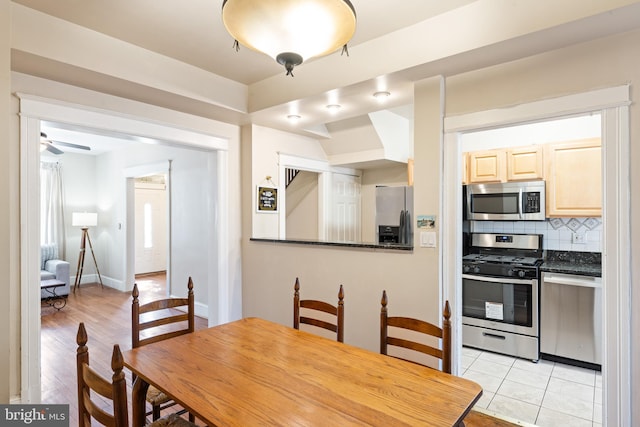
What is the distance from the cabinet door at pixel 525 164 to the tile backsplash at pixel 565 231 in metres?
0.57

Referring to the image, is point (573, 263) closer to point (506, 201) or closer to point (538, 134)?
point (506, 201)

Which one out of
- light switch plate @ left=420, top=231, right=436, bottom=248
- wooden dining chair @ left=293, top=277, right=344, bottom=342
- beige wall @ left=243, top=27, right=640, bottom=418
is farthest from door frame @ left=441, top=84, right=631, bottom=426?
wooden dining chair @ left=293, top=277, right=344, bottom=342

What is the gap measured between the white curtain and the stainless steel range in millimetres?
7050

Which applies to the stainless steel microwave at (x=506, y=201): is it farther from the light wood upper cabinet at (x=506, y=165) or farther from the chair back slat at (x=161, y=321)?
the chair back slat at (x=161, y=321)

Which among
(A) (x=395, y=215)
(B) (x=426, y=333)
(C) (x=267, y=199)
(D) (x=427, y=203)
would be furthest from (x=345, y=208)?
(B) (x=426, y=333)

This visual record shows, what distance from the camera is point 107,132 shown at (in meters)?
2.85

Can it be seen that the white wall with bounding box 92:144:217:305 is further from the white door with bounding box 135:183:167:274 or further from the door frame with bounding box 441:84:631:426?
the door frame with bounding box 441:84:631:426

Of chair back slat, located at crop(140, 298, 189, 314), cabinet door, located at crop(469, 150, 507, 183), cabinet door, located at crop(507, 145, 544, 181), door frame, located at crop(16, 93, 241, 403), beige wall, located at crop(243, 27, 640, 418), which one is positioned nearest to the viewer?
beige wall, located at crop(243, 27, 640, 418)

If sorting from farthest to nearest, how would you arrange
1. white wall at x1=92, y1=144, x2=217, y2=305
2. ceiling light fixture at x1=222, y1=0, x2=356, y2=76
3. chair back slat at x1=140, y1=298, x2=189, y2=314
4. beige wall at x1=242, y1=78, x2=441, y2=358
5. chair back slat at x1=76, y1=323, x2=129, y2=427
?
white wall at x1=92, y1=144, x2=217, y2=305, beige wall at x1=242, y1=78, x2=441, y2=358, chair back slat at x1=140, y1=298, x2=189, y2=314, ceiling light fixture at x1=222, y1=0, x2=356, y2=76, chair back slat at x1=76, y1=323, x2=129, y2=427

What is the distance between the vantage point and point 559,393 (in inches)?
105

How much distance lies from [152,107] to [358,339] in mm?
2692

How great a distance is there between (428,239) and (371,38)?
1503mm

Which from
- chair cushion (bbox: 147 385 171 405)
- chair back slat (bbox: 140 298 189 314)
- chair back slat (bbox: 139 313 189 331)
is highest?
chair back slat (bbox: 140 298 189 314)

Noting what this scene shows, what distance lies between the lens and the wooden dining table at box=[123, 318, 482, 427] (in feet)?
3.76
